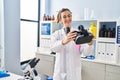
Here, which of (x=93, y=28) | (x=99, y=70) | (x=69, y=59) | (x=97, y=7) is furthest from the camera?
(x=97, y=7)

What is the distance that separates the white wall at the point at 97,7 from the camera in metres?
2.67

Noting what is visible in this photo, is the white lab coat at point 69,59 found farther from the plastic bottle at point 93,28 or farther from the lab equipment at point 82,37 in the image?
the plastic bottle at point 93,28

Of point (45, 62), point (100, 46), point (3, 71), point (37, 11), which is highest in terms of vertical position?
point (37, 11)

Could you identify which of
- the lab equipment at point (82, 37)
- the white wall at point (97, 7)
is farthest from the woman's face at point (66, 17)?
the white wall at point (97, 7)

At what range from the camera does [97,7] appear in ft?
9.36

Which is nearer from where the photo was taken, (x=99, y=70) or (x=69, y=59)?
(x=69, y=59)

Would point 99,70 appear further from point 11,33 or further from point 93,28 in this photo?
point 11,33

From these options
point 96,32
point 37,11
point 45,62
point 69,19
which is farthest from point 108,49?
point 37,11

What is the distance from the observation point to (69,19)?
176cm

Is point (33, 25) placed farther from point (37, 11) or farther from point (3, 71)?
point (3, 71)

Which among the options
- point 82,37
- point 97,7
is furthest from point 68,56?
point 97,7

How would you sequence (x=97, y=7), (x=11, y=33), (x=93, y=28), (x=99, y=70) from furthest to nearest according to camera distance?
(x=97, y=7)
(x=93, y=28)
(x=99, y=70)
(x=11, y=33)

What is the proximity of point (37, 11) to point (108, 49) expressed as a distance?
2.00 m

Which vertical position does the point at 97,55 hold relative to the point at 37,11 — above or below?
below
